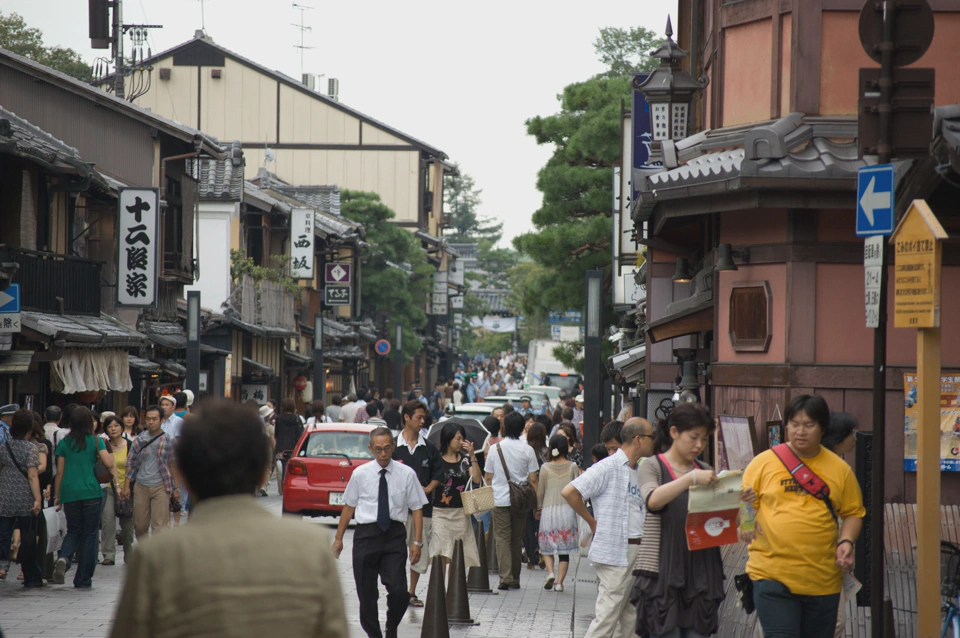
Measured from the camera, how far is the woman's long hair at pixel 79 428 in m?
12.7

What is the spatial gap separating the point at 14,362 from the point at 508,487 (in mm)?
8251

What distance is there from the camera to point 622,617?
8.34 m

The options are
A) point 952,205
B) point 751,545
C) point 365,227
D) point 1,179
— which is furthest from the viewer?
point 365,227

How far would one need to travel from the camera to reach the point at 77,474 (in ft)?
41.4

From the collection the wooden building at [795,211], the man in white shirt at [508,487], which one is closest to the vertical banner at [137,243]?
the man in white shirt at [508,487]

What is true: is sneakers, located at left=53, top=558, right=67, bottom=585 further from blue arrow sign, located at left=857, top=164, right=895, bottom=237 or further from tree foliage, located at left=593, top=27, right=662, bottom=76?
tree foliage, located at left=593, top=27, right=662, bottom=76

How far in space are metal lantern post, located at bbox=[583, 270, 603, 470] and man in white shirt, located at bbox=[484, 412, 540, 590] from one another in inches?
137

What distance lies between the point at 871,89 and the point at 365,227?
42551 mm

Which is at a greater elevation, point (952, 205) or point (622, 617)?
point (952, 205)

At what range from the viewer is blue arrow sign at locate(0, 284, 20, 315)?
1542 centimetres

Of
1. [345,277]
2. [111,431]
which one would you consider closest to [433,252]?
[345,277]

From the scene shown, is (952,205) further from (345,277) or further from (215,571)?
(345,277)

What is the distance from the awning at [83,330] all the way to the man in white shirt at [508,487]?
792 centimetres

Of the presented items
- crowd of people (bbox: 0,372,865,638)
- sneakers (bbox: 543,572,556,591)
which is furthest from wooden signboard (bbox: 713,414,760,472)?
sneakers (bbox: 543,572,556,591)
